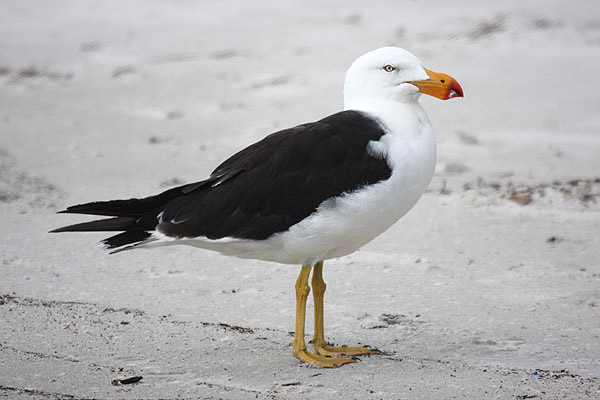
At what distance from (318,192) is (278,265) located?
1.58m

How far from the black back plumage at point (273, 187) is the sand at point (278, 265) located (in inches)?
23.0

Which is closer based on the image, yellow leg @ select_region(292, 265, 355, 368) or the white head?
yellow leg @ select_region(292, 265, 355, 368)

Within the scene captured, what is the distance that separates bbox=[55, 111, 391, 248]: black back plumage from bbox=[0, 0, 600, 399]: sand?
584 millimetres

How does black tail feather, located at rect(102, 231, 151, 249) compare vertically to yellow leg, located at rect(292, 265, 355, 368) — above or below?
above

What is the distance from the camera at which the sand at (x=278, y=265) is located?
13.3 ft

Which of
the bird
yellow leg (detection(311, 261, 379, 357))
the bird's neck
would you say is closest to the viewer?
the bird

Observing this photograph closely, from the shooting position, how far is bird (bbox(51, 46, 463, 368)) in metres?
3.97

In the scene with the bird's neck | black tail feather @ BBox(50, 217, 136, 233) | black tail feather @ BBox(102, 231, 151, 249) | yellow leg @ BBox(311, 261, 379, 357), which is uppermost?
the bird's neck

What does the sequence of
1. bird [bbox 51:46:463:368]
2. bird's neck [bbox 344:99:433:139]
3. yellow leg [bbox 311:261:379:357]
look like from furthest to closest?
yellow leg [bbox 311:261:379:357], bird's neck [bbox 344:99:433:139], bird [bbox 51:46:463:368]

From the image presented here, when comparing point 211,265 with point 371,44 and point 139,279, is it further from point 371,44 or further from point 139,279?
point 371,44

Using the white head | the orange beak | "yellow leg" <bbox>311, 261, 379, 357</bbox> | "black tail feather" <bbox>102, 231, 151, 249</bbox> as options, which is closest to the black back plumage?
"black tail feather" <bbox>102, 231, 151, 249</bbox>

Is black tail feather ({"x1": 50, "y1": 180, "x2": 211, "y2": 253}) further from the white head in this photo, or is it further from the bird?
the white head

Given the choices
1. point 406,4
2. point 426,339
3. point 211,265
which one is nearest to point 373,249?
point 211,265

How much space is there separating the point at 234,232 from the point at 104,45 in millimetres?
7693
